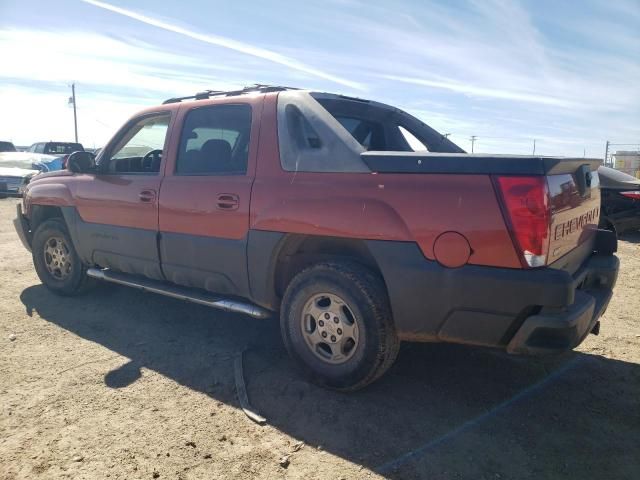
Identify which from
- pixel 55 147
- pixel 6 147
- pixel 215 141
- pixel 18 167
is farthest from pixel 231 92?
pixel 6 147

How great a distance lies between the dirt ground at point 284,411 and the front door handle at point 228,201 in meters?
1.15

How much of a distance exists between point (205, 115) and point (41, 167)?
1530 cm

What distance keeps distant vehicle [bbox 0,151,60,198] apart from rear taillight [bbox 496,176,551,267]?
16125mm

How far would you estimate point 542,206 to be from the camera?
247cm

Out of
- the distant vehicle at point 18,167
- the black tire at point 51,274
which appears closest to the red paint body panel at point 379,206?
the black tire at point 51,274

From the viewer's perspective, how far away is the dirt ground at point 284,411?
2494mm

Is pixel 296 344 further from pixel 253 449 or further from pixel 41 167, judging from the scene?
pixel 41 167

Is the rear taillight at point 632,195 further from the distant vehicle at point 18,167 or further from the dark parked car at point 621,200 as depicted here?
the distant vehicle at point 18,167

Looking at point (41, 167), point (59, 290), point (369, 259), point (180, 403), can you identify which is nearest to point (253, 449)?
point (180, 403)

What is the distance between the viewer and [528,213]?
2.48 metres

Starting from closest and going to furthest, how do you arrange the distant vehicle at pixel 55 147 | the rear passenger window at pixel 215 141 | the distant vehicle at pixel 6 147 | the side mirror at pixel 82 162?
the rear passenger window at pixel 215 141 → the side mirror at pixel 82 162 → the distant vehicle at pixel 55 147 → the distant vehicle at pixel 6 147

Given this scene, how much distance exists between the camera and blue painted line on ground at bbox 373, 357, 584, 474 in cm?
250

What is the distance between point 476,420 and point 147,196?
3.00 metres

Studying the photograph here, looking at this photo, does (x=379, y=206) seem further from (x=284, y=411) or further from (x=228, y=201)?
(x=284, y=411)
